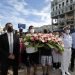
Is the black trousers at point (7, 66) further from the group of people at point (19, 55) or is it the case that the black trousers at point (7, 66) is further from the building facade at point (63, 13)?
the building facade at point (63, 13)

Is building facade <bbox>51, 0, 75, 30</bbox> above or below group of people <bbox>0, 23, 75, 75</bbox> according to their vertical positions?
above

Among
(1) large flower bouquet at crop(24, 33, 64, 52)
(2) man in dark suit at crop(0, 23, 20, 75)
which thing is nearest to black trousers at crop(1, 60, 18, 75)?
(2) man in dark suit at crop(0, 23, 20, 75)

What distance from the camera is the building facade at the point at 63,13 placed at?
90062 mm

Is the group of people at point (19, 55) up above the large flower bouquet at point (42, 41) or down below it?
below

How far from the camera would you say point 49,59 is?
24.6 feet

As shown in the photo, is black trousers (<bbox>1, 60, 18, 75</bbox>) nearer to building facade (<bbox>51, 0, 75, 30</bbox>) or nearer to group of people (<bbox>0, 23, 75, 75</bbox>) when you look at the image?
group of people (<bbox>0, 23, 75, 75</bbox>)

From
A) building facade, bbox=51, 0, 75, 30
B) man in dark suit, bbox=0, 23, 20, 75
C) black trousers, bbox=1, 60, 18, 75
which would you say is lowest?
black trousers, bbox=1, 60, 18, 75

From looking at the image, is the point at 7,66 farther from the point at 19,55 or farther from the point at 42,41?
the point at 42,41

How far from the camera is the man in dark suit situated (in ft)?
24.4

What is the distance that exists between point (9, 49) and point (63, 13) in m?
90.4

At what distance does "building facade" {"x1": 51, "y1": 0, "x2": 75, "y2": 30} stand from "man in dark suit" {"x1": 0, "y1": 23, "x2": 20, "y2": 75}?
78.4 metres

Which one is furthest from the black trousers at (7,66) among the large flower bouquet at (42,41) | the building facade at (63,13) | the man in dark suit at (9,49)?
the building facade at (63,13)

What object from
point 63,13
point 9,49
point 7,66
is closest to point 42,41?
point 9,49

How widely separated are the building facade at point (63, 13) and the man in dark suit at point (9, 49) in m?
78.4
